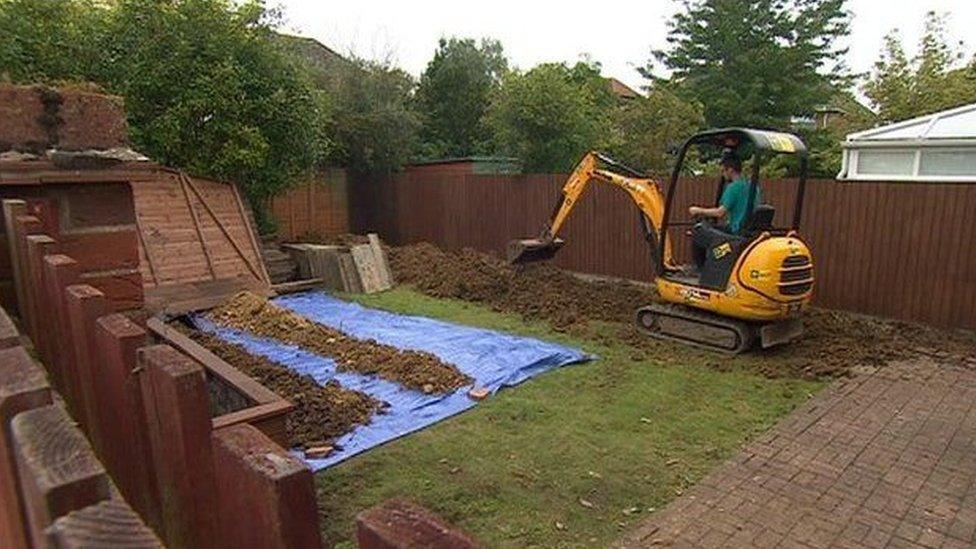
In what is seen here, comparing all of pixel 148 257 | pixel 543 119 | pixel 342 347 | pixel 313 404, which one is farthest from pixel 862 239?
pixel 148 257

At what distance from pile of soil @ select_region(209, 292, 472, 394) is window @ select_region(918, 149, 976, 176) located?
9.02 metres

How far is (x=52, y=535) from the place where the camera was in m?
0.60

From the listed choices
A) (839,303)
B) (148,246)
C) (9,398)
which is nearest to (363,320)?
(148,246)

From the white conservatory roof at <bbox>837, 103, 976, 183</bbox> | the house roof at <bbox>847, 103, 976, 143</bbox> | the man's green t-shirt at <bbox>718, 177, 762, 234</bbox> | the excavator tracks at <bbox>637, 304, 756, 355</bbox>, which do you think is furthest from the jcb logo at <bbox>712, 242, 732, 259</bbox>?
the house roof at <bbox>847, 103, 976, 143</bbox>

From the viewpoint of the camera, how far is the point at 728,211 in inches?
276

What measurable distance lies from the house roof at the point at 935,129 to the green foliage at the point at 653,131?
4.27 m

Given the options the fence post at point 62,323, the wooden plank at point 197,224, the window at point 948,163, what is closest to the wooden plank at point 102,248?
the fence post at point 62,323

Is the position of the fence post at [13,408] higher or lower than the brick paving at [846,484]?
higher

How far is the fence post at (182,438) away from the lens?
3.36ft

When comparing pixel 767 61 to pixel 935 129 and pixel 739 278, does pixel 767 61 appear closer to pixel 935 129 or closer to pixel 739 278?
pixel 935 129

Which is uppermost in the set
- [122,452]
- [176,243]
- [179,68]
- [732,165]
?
[179,68]

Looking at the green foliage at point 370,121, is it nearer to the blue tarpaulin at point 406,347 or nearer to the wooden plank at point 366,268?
the wooden plank at point 366,268

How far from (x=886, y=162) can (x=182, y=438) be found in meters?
12.7

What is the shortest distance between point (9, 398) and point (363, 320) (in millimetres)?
7892
